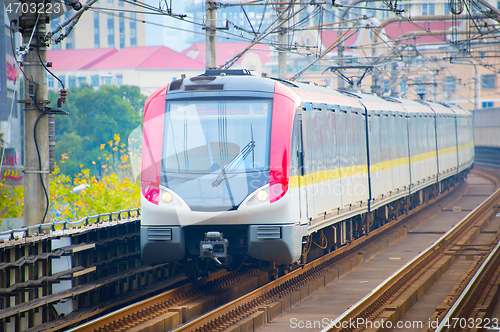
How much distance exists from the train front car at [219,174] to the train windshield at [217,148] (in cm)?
1

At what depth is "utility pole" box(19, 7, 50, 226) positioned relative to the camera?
34.1ft

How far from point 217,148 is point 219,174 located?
1.31 ft

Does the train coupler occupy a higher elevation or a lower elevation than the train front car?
lower

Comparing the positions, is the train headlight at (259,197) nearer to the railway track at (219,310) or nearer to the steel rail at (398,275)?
the railway track at (219,310)

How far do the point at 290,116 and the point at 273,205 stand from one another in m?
1.36

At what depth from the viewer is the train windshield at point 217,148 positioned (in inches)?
402

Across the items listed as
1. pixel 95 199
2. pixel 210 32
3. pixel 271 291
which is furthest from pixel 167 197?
pixel 210 32

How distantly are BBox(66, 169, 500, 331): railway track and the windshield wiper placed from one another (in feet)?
5.63

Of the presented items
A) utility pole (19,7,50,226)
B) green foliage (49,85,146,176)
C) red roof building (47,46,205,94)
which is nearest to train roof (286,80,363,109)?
utility pole (19,7,50,226)

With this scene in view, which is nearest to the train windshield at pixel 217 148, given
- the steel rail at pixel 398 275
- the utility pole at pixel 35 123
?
the utility pole at pixel 35 123

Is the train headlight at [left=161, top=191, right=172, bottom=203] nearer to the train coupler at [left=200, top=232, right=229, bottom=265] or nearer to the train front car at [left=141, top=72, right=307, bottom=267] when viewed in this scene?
the train front car at [left=141, top=72, right=307, bottom=267]

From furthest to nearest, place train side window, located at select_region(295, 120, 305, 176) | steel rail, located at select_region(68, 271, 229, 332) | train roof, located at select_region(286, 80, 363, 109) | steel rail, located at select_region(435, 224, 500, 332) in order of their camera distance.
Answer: train roof, located at select_region(286, 80, 363, 109) < train side window, located at select_region(295, 120, 305, 176) < steel rail, located at select_region(435, 224, 500, 332) < steel rail, located at select_region(68, 271, 229, 332)

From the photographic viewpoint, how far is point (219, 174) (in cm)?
1025

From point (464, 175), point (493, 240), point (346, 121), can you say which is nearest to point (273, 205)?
point (346, 121)
